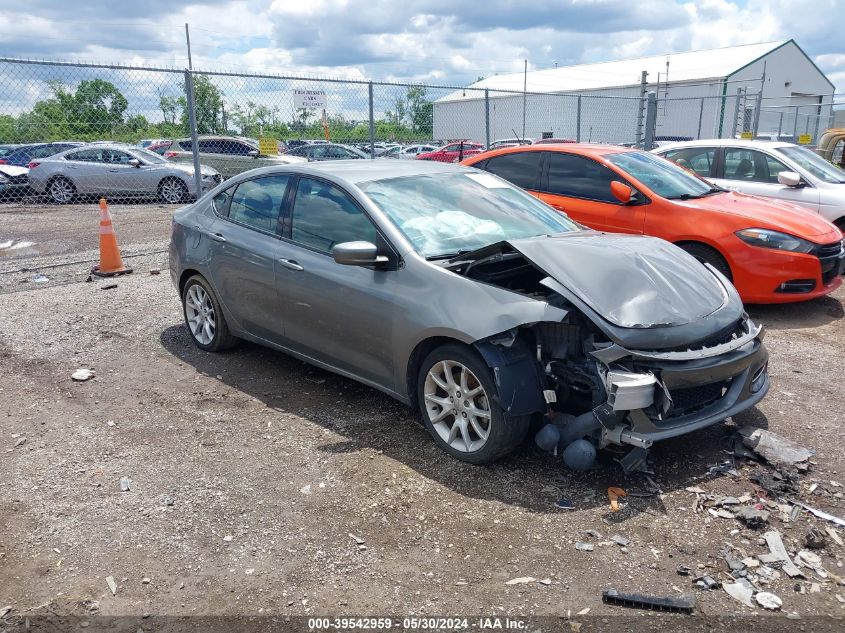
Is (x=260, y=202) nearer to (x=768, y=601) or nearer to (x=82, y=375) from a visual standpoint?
(x=82, y=375)

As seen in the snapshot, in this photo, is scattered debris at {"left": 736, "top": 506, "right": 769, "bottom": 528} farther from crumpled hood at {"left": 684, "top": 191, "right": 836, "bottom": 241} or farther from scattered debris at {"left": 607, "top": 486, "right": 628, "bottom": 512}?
crumpled hood at {"left": 684, "top": 191, "right": 836, "bottom": 241}

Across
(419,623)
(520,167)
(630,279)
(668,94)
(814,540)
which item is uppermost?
A: (668,94)

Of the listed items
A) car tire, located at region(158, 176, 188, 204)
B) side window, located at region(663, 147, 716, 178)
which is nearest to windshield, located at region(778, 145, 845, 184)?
side window, located at region(663, 147, 716, 178)

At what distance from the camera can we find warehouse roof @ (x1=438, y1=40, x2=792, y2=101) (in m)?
43.3

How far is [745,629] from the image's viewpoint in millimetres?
2695

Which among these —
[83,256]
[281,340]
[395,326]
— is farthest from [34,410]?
[83,256]

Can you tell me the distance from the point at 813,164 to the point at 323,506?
360 inches

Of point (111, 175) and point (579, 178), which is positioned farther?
point (111, 175)

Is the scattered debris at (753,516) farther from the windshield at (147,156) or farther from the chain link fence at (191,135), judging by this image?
the windshield at (147,156)

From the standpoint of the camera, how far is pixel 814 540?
3203mm

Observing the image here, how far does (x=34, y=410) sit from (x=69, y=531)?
1.83 metres

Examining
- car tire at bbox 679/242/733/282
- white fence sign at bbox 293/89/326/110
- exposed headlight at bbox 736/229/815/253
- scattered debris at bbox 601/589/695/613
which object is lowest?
scattered debris at bbox 601/589/695/613

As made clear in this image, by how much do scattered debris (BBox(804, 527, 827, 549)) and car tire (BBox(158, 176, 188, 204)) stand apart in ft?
53.1

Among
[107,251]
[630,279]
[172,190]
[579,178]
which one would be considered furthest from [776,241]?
[172,190]
